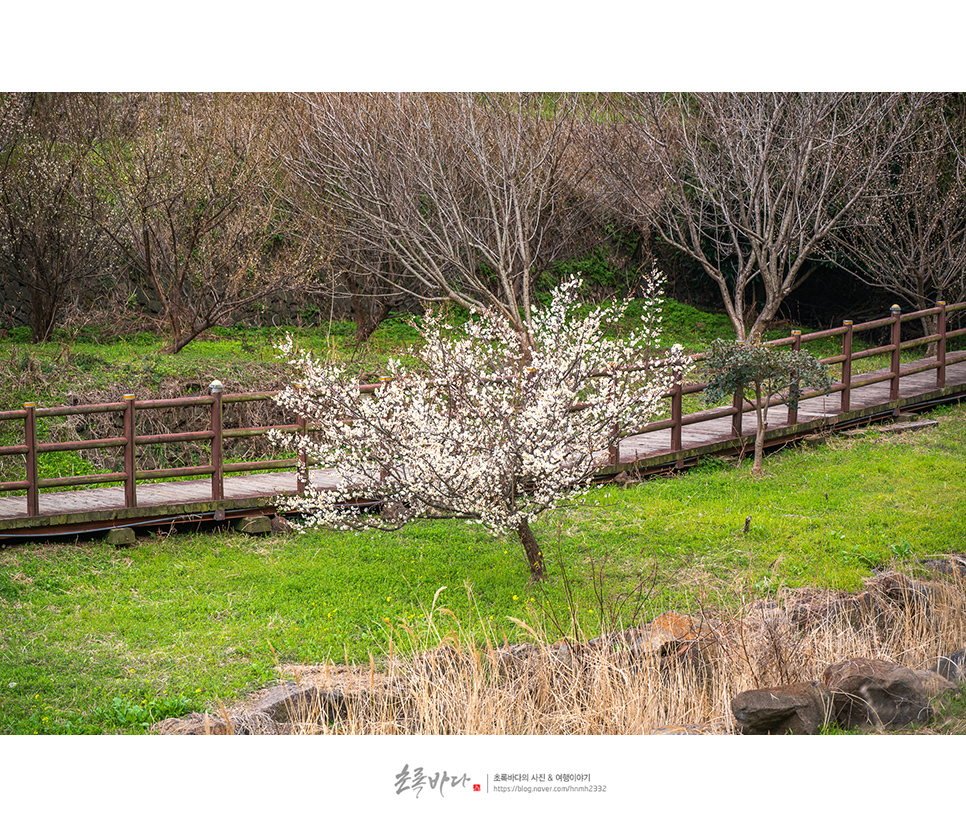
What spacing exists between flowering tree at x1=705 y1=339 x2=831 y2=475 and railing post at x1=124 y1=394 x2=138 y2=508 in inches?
190

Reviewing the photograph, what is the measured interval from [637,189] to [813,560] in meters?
6.46

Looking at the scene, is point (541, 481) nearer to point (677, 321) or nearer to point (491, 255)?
point (491, 255)

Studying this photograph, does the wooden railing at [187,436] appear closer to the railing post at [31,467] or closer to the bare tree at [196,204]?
the railing post at [31,467]

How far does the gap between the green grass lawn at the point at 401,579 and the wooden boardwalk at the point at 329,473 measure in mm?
186

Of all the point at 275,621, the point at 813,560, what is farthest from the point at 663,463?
the point at 275,621

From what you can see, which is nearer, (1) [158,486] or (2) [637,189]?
(1) [158,486]

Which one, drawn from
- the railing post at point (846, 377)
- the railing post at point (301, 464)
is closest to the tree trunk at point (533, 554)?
the railing post at point (301, 464)

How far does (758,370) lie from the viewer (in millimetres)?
8305

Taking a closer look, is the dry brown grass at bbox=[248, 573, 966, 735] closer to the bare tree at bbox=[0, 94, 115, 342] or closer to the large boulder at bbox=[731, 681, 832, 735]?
the large boulder at bbox=[731, 681, 832, 735]

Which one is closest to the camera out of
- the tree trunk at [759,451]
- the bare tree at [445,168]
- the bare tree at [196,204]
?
the tree trunk at [759,451]

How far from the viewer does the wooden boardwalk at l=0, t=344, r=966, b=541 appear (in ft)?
22.1

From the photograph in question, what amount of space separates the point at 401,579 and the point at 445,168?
543cm

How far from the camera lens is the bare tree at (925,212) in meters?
10.8
